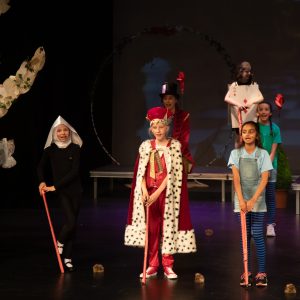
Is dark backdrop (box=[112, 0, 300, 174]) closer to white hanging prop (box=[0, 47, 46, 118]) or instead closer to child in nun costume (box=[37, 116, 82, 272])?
white hanging prop (box=[0, 47, 46, 118])

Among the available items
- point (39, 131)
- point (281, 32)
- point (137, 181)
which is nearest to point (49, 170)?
point (39, 131)

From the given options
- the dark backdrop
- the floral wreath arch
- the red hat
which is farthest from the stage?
the dark backdrop

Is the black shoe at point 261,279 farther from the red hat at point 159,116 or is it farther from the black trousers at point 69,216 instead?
the black trousers at point 69,216

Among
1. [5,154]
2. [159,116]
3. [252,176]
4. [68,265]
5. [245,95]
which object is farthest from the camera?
[245,95]

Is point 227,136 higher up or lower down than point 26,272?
higher up

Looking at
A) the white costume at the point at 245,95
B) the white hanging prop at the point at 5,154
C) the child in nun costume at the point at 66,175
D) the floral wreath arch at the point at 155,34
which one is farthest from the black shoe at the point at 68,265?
the floral wreath arch at the point at 155,34

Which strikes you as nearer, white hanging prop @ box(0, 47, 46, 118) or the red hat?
the red hat

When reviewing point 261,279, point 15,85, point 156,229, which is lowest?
point 261,279

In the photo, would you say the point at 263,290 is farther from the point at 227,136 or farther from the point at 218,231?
the point at 227,136

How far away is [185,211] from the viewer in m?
5.77

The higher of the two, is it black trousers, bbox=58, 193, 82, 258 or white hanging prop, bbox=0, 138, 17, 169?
white hanging prop, bbox=0, 138, 17, 169

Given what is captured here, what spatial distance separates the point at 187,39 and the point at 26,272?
23.9 ft

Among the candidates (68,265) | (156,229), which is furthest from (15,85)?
(156,229)

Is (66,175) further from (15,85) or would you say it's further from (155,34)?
(155,34)
